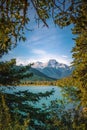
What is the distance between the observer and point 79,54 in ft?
85.8

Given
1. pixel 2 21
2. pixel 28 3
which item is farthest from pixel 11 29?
pixel 28 3

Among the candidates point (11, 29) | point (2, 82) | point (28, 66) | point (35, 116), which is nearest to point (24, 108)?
point (35, 116)

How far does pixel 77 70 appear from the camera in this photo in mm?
25922

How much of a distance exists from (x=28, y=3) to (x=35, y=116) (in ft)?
64.8

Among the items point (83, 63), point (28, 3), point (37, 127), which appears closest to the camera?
point (28, 3)

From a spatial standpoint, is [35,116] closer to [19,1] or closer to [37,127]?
[37,127]

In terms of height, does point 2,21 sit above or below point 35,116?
above

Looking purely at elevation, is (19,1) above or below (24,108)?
above

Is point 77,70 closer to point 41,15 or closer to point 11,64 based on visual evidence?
point 11,64

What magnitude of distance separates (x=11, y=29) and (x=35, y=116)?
1940 cm

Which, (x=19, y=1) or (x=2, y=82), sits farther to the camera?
(x=2, y=82)

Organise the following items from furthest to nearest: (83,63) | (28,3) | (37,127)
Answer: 1. (83,63)
2. (37,127)
3. (28,3)

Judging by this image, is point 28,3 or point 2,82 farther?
point 2,82

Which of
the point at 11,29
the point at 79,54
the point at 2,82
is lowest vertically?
the point at 2,82
